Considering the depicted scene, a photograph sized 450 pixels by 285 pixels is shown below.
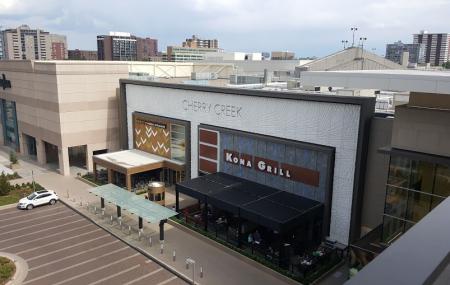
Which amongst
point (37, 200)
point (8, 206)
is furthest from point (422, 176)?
point (8, 206)

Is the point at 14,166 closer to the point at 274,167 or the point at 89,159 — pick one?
the point at 89,159

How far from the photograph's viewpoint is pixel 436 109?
789 inches

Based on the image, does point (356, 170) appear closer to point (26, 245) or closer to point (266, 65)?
point (26, 245)

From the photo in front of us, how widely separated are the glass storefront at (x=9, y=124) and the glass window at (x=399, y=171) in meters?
49.4

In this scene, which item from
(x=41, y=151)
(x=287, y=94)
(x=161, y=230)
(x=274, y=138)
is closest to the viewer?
(x=161, y=230)

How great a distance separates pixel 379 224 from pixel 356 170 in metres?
3.81

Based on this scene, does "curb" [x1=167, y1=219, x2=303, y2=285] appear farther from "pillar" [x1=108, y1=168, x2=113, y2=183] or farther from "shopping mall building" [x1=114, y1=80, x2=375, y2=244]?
"pillar" [x1=108, y1=168, x2=113, y2=183]

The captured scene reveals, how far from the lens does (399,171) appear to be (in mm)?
22094

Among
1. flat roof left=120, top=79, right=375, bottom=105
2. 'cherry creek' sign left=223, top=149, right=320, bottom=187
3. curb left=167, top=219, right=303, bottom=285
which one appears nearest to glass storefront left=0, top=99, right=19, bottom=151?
flat roof left=120, top=79, right=375, bottom=105

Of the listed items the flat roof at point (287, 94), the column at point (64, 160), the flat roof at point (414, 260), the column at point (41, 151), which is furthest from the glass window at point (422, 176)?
the column at point (41, 151)

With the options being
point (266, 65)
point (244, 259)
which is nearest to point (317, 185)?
point (244, 259)

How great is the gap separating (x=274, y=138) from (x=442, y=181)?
11.8 m

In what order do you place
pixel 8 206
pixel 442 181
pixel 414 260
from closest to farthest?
pixel 414 260 < pixel 442 181 < pixel 8 206

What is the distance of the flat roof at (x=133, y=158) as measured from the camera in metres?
38.3
